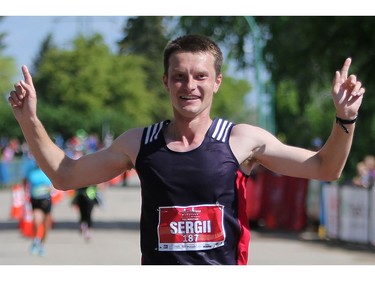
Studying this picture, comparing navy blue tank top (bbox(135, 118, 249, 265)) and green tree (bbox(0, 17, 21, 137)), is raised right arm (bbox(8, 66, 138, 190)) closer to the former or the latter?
navy blue tank top (bbox(135, 118, 249, 265))

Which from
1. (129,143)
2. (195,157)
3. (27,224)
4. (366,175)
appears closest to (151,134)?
(129,143)

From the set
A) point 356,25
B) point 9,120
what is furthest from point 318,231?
point 9,120

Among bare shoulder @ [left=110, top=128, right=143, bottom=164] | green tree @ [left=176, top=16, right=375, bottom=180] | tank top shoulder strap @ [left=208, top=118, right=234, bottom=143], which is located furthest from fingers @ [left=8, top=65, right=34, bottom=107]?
green tree @ [left=176, top=16, right=375, bottom=180]

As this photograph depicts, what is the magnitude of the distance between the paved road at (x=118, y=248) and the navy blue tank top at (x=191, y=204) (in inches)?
358

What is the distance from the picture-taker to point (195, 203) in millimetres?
3828

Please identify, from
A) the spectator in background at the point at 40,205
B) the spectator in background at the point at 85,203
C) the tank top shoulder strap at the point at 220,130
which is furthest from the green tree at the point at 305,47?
the tank top shoulder strap at the point at 220,130

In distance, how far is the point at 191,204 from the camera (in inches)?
151

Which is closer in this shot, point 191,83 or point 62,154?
point 191,83

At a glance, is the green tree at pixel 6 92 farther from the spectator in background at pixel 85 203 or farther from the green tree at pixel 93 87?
the spectator in background at pixel 85 203

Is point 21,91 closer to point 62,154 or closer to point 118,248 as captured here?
point 62,154

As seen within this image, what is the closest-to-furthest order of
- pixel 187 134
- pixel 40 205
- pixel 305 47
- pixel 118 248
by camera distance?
pixel 187 134 < pixel 40 205 < pixel 118 248 < pixel 305 47

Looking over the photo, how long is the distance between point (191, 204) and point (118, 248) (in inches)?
491

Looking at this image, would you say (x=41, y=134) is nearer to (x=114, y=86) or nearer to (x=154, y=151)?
(x=154, y=151)

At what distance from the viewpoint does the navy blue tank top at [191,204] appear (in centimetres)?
383
